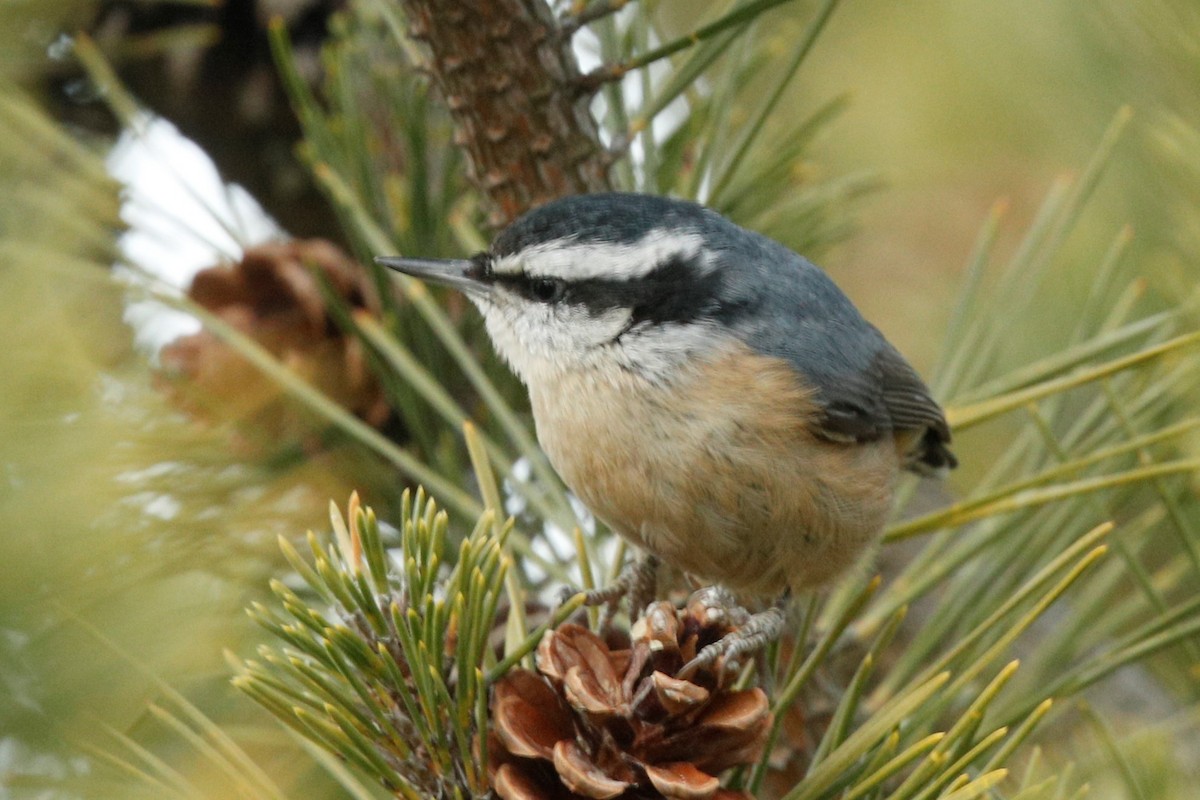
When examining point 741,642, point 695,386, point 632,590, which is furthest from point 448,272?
point 741,642

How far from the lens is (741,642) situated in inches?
51.3

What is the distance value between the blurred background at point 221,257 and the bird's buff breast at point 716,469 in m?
0.40

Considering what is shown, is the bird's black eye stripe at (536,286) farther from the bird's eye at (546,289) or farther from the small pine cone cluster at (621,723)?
the small pine cone cluster at (621,723)

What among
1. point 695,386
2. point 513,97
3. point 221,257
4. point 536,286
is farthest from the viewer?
point 221,257

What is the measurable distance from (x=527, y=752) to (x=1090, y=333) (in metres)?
1.13

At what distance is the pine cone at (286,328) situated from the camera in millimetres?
1924

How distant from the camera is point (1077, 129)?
2.61 m

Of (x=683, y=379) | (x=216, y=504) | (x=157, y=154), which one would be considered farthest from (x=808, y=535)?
(x=157, y=154)

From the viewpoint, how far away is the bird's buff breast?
162cm

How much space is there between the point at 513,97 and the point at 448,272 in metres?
0.27

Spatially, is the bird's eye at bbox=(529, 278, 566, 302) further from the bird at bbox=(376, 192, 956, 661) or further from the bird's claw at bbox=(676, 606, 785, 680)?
the bird's claw at bbox=(676, 606, 785, 680)

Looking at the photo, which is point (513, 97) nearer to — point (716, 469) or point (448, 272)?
point (448, 272)

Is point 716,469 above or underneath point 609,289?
underneath

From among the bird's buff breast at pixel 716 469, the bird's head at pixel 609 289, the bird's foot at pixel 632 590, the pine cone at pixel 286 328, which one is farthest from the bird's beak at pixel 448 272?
the bird's foot at pixel 632 590
